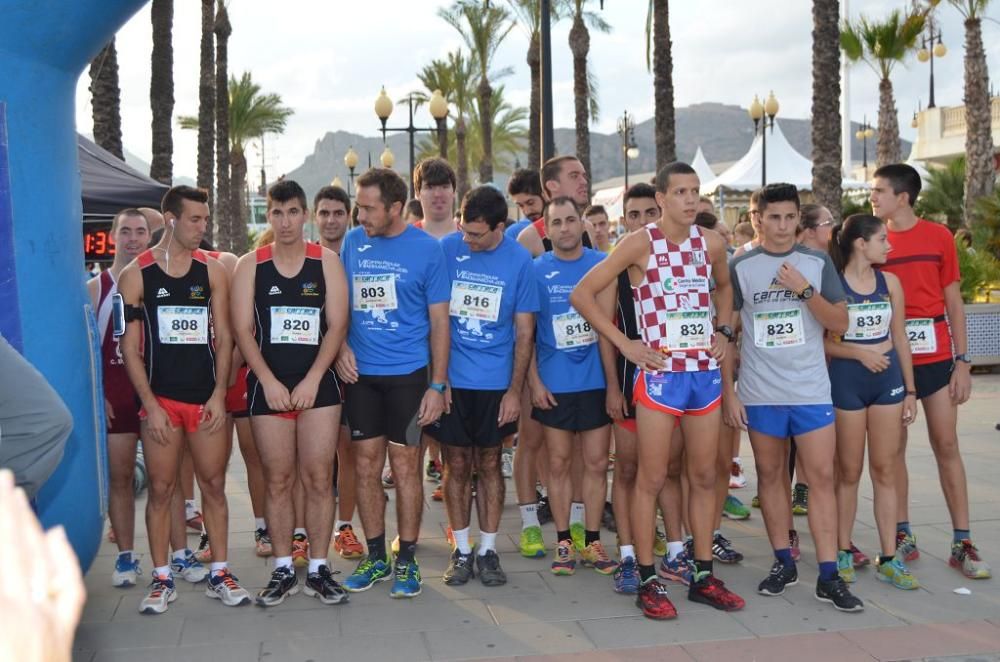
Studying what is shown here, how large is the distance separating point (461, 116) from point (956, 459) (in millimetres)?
37687

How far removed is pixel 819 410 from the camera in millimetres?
4609

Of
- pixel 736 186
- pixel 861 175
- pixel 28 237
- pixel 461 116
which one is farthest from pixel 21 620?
pixel 861 175

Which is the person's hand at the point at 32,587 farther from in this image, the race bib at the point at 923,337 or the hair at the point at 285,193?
the race bib at the point at 923,337

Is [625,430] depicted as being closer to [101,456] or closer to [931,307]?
[931,307]

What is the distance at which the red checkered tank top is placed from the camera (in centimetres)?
454

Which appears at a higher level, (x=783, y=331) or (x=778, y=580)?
(x=783, y=331)

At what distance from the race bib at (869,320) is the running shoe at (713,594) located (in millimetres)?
1341

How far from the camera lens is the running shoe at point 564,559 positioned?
5105 millimetres

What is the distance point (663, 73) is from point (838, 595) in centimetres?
1562

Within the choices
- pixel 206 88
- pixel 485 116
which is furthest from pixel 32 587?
pixel 485 116

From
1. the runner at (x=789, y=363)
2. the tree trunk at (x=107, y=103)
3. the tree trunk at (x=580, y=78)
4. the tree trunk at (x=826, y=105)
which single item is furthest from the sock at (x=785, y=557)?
the tree trunk at (x=580, y=78)

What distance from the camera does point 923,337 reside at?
505 centimetres

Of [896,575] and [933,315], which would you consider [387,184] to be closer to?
[933,315]

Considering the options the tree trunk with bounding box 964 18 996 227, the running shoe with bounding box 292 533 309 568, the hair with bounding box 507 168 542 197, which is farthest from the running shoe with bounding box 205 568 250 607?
the tree trunk with bounding box 964 18 996 227
